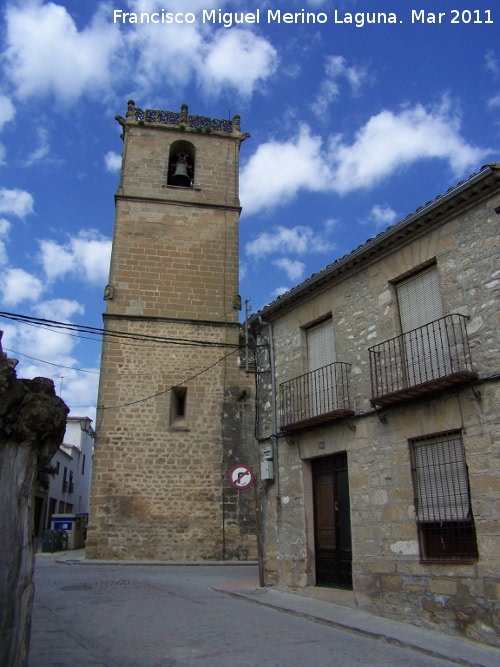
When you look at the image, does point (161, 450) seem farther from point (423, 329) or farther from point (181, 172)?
point (423, 329)

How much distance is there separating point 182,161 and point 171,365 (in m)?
6.82

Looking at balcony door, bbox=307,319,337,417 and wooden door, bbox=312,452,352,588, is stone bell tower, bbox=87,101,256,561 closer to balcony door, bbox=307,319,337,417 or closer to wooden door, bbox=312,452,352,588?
balcony door, bbox=307,319,337,417

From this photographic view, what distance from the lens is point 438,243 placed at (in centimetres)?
755

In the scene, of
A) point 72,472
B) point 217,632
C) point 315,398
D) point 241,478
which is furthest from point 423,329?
point 72,472

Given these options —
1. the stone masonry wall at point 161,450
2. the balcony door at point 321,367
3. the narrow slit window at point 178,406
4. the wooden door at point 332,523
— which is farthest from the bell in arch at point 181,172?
the wooden door at point 332,523

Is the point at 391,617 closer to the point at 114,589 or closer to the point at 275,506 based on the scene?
the point at 275,506

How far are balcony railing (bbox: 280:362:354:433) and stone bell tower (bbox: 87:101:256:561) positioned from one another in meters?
5.50

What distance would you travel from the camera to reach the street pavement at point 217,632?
529cm

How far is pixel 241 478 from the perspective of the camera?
31.8ft

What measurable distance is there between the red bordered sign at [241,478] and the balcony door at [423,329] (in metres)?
3.51

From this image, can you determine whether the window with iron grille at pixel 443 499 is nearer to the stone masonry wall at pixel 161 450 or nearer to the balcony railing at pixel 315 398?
the balcony railing at pixel 315 398

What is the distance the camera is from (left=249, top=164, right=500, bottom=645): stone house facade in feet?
21.4

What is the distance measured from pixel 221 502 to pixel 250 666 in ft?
33.6

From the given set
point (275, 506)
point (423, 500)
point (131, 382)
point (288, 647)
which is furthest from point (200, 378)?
point (288, 647)
